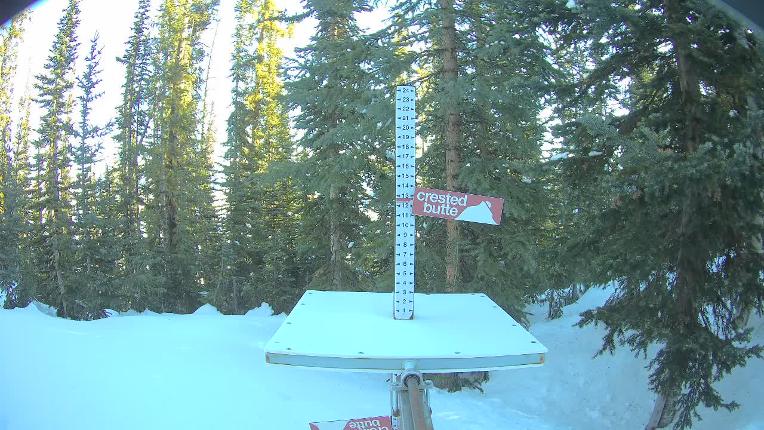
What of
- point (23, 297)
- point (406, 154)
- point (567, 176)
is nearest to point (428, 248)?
point (567, 176)

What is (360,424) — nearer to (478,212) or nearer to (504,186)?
(478,212)

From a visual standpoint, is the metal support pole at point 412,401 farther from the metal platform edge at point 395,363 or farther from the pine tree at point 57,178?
the pine tree at point 57,178

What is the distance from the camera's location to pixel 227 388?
6.50 m

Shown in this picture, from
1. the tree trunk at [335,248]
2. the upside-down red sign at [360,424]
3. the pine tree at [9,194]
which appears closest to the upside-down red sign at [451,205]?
the upside-down red sign at [360,424]

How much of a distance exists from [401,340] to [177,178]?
21.3 m

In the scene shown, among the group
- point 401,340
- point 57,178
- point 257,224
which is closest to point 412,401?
point 401,340

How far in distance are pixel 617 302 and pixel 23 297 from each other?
18.7 m

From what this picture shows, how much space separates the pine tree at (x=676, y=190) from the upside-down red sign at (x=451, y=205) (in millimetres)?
2169

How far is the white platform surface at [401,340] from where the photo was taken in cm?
232

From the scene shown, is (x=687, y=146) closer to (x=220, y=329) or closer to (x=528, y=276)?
(x=528, y=276)

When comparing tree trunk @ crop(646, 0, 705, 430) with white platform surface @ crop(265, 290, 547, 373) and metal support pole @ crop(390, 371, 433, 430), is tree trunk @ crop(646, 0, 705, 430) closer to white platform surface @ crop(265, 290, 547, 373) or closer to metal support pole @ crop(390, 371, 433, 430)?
white platform surface @ crop(265, 290, 547, 373)

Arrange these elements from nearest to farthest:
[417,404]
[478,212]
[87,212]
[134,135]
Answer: [417,404]
[478,212]
[87,212]
[134,135]

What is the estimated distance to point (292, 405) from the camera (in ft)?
21.0

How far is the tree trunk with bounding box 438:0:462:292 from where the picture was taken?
8.19 metres
